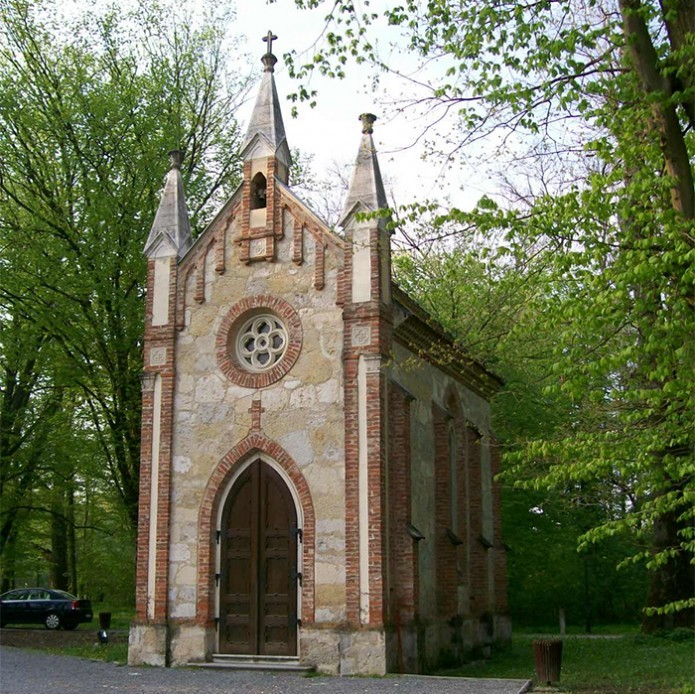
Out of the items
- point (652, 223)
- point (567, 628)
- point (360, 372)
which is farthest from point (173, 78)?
point (567, 628)

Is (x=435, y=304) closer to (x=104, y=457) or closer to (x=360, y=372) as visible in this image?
(x=104, y=457)

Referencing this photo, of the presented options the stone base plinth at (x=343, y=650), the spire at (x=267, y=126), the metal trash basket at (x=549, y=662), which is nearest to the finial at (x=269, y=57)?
the spire at (x=267, y=126)

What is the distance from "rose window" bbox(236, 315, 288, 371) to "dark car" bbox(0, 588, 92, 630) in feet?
58.4

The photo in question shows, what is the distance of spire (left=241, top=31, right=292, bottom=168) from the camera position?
56.4 ft

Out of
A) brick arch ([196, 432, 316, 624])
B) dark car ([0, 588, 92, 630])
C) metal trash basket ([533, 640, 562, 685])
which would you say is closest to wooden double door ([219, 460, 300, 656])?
brick arch ([196, 432, 316, 624])

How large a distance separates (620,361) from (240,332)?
26.9 feet

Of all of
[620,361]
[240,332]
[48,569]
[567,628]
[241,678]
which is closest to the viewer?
[620,361]

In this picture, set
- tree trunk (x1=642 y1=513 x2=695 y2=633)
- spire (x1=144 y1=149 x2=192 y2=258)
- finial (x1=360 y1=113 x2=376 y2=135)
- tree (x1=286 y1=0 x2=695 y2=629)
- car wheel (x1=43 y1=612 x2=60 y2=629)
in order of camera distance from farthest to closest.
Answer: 1. car wheel (x1=43 y1=612 x2=60 y2=629)
2. tree trunk (x1=642 y1=513 x2=695 y2=633)
3. spire (x1=144 y1=149 x2=192 y2=258)
4. finial (x1=360 y1=113 x2=376 y2=135)
5. tree (x1=286 y1=0 x2=695 y2=629)

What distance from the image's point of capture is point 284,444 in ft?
51.8

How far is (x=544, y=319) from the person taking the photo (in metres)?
11.3

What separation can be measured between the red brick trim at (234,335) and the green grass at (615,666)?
20.1 ft

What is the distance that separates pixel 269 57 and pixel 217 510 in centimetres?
845

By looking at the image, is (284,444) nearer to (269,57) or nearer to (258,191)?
(258,191)

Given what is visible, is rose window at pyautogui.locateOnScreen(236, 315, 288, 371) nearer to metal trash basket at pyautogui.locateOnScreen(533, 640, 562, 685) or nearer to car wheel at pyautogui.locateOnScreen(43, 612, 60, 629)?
metal trash basket at pyautogui.locateOnScreen(533, 640, 562, 685)
